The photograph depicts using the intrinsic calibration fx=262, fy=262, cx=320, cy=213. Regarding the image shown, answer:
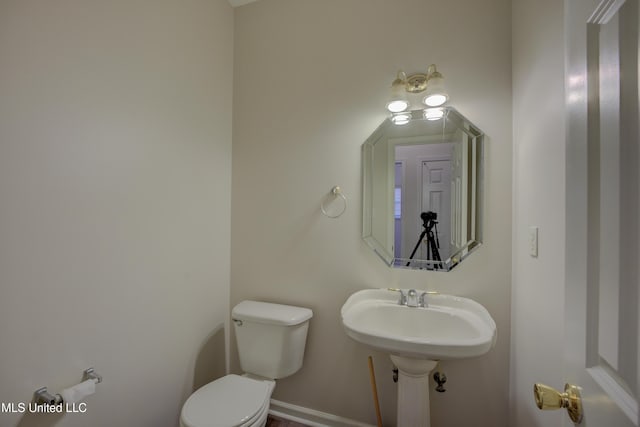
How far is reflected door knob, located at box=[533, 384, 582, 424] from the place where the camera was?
0.51 metres

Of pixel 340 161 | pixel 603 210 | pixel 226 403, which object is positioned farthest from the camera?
pixel 340 161

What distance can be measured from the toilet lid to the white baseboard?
47 cm

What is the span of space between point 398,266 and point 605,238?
1.06 m

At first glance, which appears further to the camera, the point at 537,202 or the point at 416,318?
the point at 416,318

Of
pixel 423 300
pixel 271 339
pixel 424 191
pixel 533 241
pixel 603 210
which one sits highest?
pixel 424 191

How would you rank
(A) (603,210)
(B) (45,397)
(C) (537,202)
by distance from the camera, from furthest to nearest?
(C) (537,202) → (B) (45,397) → (A) (603,210)

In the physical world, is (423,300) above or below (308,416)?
above

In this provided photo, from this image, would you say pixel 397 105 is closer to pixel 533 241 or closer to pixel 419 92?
pixel 419 92

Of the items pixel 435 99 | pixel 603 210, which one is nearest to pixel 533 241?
pixel 603 210

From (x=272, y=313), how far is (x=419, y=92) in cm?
148

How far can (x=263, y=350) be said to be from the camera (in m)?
1.48

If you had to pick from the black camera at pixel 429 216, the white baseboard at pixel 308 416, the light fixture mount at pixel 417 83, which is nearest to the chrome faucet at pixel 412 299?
the black camera at pixel 429 216

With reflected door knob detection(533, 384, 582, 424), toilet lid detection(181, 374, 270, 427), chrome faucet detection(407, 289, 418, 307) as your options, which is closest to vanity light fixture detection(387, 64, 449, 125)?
chrome faucet detection(407, 289, 418, 307)

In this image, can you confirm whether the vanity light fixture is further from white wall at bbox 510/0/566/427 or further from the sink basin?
the sink basin
